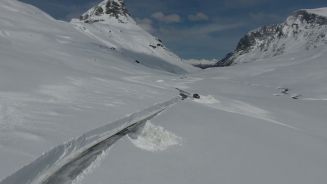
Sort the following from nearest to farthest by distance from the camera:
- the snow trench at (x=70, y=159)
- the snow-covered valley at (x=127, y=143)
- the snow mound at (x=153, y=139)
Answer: the snow trench at (x=70, y=159)
the snow-covered valley at (x=127, y=143)
the snow mound at (x=153, y=139)

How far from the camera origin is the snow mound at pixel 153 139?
15552mm

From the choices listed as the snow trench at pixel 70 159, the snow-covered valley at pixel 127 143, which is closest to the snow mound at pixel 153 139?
the snow-covered valley at pixel 127 143

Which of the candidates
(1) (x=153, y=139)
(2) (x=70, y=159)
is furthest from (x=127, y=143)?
(2) (x=70, y=159)

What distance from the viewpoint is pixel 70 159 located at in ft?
43.4

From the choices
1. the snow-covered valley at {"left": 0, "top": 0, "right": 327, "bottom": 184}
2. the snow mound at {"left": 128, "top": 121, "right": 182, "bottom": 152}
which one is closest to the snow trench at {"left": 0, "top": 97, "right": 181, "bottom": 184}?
the snow-covered valley at {"left": 0, "top": 0, "right": 327, "bottom": 184}

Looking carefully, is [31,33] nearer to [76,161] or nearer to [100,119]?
[100,119]

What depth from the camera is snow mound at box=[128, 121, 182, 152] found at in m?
15.6

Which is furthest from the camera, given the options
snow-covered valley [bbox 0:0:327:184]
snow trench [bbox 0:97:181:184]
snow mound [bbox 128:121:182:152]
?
snow mound [bbox 128:121:182:152]

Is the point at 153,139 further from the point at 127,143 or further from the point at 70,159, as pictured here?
the point at 70,159

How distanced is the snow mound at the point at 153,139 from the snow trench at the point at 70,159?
Answer: 30.2 inches

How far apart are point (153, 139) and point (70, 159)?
3.94 meters

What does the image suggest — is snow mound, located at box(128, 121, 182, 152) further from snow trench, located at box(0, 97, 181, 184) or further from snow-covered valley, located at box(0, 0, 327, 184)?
snow trench, located at box(0, 97, 181, 184)

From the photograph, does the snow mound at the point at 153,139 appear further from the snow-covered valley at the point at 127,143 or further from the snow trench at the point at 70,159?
the snow trench at the point at 70,159

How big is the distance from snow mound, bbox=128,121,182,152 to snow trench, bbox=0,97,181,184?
767mm
